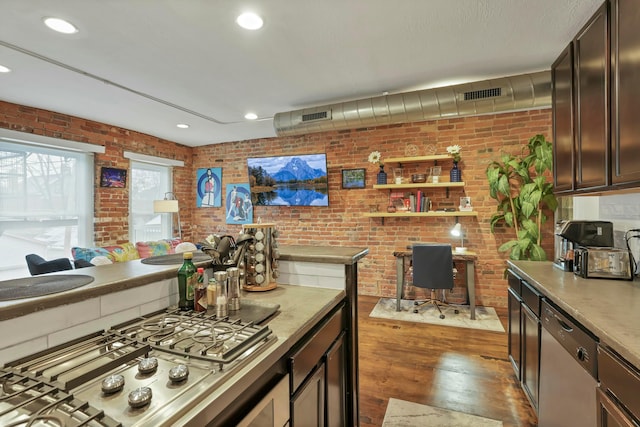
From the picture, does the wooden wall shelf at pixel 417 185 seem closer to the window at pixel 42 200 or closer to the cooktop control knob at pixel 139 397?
the cooktop control knob at pixel 139 397

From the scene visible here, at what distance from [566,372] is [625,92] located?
52.6 inches

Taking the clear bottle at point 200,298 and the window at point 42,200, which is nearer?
the clear bottle at point 200,298

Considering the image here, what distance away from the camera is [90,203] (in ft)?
13.8

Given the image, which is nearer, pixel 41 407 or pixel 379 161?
pixel 41 407

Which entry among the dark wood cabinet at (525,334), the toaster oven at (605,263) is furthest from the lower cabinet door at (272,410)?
the toaster oven at (605,263)

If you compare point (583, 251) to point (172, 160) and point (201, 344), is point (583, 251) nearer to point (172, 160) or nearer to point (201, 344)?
point (201, 344)

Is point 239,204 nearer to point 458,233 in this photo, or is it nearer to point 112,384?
point 458,233

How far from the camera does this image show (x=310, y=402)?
48.6 inches

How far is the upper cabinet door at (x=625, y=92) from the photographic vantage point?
139 cm

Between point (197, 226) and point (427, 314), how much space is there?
4.35 metres

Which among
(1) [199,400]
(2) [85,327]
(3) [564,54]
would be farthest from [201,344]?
(3) [564,54]

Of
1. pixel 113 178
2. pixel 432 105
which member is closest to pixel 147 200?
pixel 113 178

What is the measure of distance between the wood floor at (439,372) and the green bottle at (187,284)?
141 centimetres

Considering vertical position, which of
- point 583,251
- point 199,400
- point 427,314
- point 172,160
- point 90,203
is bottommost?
point 427,314
